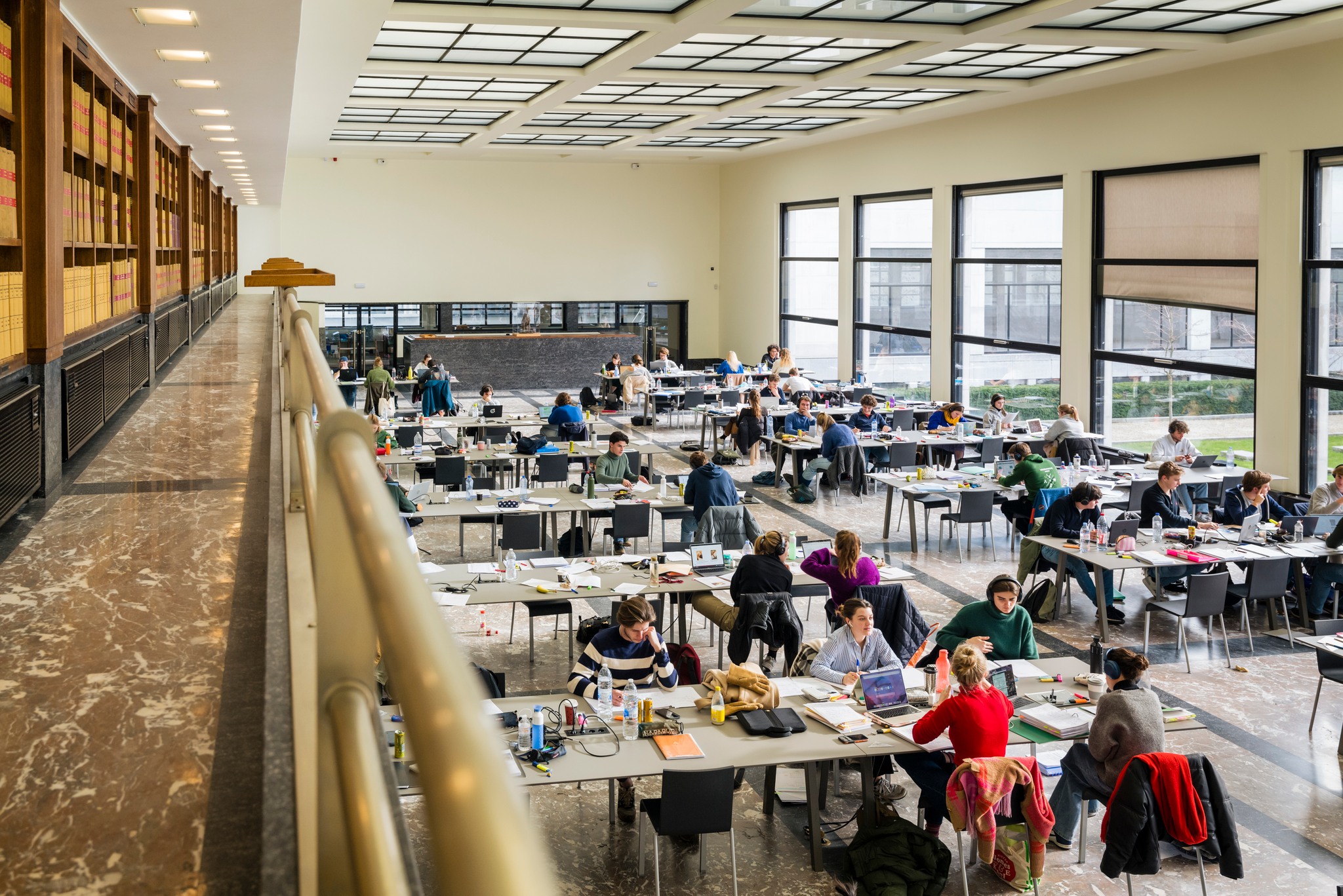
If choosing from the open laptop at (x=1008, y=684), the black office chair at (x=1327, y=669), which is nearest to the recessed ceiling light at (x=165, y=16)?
the open laptop at (x=1008, y=684)

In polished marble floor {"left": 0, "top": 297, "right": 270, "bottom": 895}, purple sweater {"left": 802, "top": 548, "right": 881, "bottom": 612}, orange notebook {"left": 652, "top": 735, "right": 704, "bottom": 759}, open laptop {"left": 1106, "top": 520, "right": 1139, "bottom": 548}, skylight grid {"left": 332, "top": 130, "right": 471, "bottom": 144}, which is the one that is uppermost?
skylight grid {"left": 332, "top": 130, "right": 471, "bottom": 144}

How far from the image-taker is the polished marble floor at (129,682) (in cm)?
124

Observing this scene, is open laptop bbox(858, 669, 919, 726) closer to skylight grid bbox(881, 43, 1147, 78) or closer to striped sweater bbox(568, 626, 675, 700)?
striped sweater bbox(568, 626, 675, 700)

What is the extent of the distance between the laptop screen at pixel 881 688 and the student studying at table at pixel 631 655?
1036mm

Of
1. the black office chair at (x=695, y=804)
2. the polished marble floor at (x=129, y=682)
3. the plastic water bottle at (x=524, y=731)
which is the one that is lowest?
the black office chair at (x=695, y=804)

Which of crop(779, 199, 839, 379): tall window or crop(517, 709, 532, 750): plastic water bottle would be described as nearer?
crop(517, 709, 532, 750): plastic water bottle

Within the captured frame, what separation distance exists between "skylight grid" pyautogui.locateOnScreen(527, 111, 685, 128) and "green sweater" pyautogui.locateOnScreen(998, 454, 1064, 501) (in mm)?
9319

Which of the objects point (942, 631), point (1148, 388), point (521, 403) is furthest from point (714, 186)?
point (942, 631)

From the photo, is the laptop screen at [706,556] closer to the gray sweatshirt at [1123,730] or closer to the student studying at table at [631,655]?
the student studying at table at [631,655]

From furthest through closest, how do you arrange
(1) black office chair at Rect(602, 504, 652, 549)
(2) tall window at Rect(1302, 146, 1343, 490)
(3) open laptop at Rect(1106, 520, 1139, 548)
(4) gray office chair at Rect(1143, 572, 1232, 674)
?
(2) tall window at Rect(1302, 146, 1343, 490) < (1) black office chair at Rect(602, 504, 652, 549) < (3) open laptop at Rect(1106, 520, 1139, 548) < (4) gray office chair at Rect(1143, 572, 1232, 674)

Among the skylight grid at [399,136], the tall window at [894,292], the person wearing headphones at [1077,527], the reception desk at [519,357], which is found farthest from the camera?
the reception desk at [519,357]

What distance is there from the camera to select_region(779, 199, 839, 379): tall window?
22553 mm

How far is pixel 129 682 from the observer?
1.82 m

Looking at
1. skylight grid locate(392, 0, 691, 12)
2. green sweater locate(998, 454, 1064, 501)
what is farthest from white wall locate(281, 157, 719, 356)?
green sweater locate(998, 454, 1064, 501)
